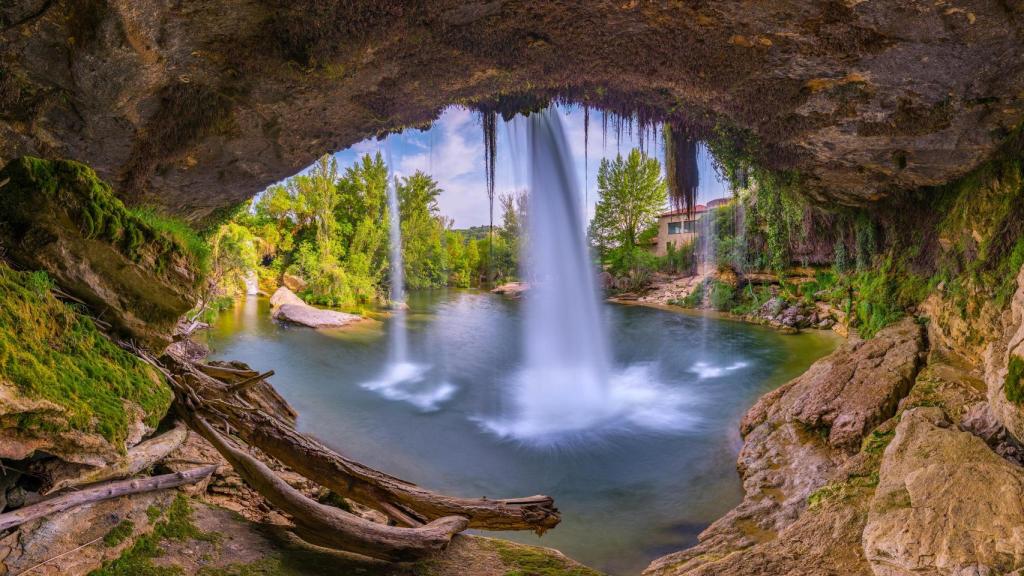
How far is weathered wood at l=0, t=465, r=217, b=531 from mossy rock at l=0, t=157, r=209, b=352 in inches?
37.7

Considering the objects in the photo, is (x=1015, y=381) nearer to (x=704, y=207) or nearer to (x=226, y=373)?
(x=226, y=373)

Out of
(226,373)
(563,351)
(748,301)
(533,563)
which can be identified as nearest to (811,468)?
(533,563)

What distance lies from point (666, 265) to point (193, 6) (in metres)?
30.1

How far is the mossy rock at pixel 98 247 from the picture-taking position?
2.36m

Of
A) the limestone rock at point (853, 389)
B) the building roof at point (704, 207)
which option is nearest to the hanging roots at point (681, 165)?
the building roof at point (704, 207)

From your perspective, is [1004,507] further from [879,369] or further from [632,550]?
[879,369]

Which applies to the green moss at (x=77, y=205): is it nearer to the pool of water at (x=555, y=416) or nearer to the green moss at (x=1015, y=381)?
the pool of water at (x=555, y=416)

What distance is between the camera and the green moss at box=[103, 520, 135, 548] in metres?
2.14

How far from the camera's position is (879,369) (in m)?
5.98

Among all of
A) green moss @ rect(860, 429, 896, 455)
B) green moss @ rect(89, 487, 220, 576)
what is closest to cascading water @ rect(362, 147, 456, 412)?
green moss @ rect(89, 487, 220, 576)

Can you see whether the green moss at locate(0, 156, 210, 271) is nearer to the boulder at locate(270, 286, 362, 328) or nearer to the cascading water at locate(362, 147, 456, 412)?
the cascading water at locate(362, 147, 456, 412)

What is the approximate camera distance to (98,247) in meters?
2.58

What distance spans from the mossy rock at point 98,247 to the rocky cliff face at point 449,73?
1.73 meters

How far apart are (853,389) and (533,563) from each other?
5.39 m
